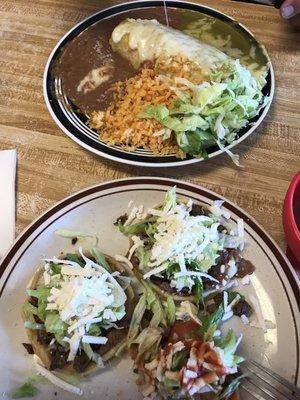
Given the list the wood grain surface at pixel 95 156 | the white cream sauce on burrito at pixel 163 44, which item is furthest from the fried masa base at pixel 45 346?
the white cream sauce on burrito at pixel 163 44

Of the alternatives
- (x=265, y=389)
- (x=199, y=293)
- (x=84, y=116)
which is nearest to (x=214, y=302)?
(x=199, y=293)

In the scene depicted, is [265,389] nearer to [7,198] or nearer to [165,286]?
[165,286]

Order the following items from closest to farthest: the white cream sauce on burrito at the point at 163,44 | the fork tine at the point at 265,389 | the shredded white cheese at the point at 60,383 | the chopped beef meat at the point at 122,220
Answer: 1. the fork tine at the point at 265,389
2. the shredded white cheese at the point at 60,383
3. the chopped beef meat at the point at 122,220
4. the white cream sauce on burrito at the point at 163,44

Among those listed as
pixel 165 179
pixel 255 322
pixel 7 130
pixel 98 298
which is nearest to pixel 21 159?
pixel 7 130

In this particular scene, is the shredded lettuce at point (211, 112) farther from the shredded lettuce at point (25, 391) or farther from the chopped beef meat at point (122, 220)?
the shredded lettuce at point (25, 391)

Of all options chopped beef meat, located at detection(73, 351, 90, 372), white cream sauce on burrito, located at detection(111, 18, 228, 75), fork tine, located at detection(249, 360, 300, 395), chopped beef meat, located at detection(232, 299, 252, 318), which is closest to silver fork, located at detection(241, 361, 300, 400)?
fork tine, located at detection(249, 360, 300, 395)
